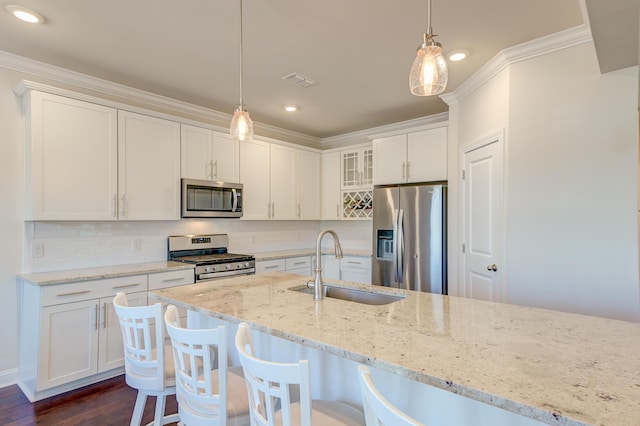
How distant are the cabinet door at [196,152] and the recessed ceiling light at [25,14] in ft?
4.65

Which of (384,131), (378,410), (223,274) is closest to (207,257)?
(223,274)

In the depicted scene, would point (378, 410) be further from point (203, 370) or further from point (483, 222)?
point (483, 222)

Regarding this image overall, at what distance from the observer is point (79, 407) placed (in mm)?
2447

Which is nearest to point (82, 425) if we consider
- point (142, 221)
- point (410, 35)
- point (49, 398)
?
point (49, 398)

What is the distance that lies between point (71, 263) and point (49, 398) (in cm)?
104

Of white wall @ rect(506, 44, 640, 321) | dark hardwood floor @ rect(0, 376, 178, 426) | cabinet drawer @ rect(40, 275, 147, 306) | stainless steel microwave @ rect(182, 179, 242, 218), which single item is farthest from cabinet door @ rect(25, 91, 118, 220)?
white wall @ rect(506, 44, 640, 321)

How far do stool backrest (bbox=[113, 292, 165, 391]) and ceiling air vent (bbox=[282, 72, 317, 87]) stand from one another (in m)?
2.24

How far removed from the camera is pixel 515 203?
258 cm

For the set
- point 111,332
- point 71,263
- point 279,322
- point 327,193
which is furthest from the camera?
point 327,193

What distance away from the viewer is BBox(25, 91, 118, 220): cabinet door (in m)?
2.65

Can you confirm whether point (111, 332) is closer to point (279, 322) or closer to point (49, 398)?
point (49, 398)

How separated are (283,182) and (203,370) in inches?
133

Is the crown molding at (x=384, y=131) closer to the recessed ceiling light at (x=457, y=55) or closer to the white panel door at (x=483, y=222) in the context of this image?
the white panel door at (x=483, y=222)

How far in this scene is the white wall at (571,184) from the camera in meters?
2.16
